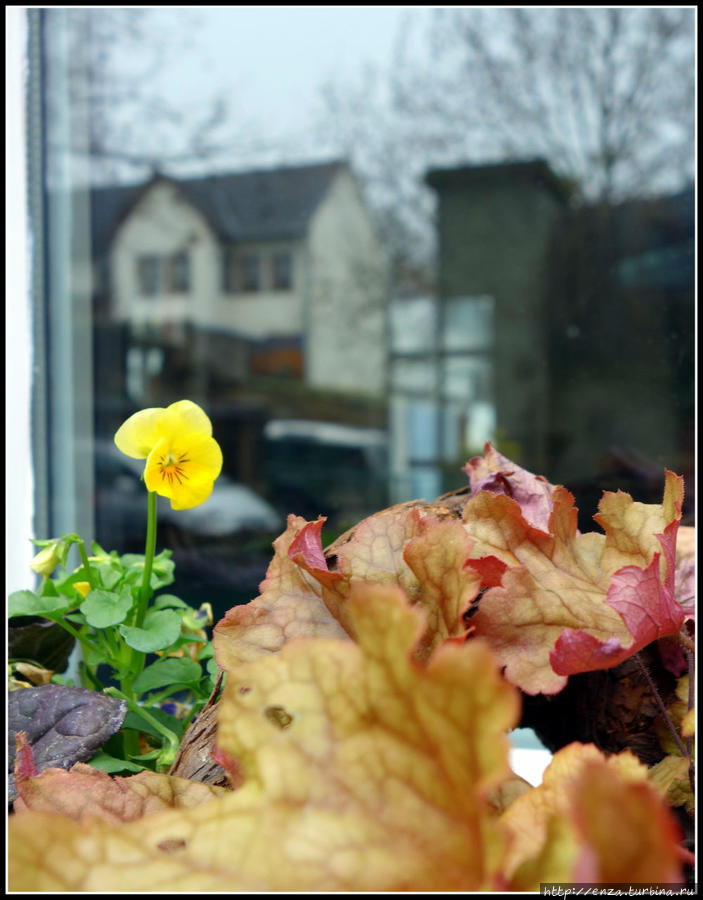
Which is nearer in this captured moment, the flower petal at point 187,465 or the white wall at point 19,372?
the flower petal at point 187,465

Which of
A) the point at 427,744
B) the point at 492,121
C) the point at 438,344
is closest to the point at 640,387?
the point at 438,344

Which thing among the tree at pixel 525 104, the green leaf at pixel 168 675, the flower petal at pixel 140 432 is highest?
the tree at pixel 525 104

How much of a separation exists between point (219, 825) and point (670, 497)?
24 cm

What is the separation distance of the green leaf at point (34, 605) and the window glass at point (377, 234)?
182 cm

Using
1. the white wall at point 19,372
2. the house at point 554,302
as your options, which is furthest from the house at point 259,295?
the white wall at point 19,372

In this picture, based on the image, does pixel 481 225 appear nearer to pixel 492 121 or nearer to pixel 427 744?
pixel 492 121

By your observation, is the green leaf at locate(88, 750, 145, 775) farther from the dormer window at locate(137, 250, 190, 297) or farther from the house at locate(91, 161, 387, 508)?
the dormer window at locate(137, 250, 190, 297)

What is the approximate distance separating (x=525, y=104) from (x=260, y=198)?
1.49 meters

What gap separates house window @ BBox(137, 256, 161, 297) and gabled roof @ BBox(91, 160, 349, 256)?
304 mm

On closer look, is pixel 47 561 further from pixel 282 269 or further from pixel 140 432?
pixel 282 269

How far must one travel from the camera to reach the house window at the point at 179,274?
3963 mm

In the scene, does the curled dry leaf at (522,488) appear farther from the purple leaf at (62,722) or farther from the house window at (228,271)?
the house window at (228,271)

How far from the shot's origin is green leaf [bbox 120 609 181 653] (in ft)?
1.41

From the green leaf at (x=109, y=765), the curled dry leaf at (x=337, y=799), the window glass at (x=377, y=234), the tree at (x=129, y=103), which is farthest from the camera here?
the window glass at (x=377, y=234)
